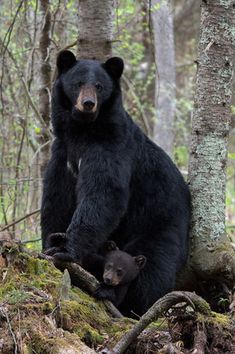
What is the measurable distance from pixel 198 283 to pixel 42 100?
3.70 meters

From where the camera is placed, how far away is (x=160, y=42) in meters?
17.4

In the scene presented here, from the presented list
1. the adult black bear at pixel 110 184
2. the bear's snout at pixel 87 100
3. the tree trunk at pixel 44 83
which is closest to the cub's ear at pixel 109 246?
the adult black bear at pixel 110 184

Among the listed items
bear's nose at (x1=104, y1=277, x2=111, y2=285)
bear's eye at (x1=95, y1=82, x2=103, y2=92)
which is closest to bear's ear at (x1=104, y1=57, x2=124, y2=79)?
bear's eye at (x1=95, y1=82, x2=103, y2=92)

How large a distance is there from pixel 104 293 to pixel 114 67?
2.22 m

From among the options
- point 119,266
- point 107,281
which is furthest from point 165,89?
point 107,281

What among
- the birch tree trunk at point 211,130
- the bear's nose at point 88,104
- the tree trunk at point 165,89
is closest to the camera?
the bear's nose at point 88,104

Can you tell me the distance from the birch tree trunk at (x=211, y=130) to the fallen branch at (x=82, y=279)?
1.59m

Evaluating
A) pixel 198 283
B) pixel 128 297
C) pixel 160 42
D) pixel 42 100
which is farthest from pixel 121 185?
pixel 160 42

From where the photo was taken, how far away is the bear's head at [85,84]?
5785 mm

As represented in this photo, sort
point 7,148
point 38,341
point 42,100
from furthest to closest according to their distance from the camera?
point 7,148 < point 42,100 < point 38,341

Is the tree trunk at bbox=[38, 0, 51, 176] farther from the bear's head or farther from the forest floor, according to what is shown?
the forest floor

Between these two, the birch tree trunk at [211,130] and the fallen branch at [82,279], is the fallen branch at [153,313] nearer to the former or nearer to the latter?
the fallen branch at [82,279]

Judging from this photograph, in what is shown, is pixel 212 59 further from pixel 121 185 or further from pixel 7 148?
pixel 7 148

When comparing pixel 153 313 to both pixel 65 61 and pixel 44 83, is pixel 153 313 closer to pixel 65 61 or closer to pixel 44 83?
pixel 65 61
